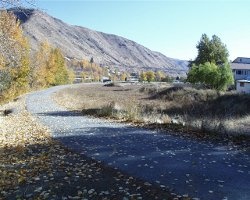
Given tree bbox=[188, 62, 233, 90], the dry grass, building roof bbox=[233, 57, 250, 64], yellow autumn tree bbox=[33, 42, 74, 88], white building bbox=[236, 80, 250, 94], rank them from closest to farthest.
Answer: the dry grass
white building bbox=[236, 80, 250, 94]
yellow autumn tree bbox=[33, 42, 74, 88]
tree bbox=[188, 62, 233, 90]
building roof bbox=[233, 57, 250, 64]

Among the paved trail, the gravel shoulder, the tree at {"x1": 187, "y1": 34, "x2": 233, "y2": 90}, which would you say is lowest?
the paved trail

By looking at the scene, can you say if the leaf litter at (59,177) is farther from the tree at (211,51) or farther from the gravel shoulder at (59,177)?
the tree at (211,51)

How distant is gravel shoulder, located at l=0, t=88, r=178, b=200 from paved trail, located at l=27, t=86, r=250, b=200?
1.66 ft

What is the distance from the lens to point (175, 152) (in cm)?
1312

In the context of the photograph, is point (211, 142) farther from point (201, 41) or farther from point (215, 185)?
point (201, 41)

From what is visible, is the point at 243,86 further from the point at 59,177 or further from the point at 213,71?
the point at 59,177

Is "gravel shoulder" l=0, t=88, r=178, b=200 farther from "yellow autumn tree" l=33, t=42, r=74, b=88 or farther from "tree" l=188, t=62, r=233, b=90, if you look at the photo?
"tree" l=188, t=62, r=233, b=90

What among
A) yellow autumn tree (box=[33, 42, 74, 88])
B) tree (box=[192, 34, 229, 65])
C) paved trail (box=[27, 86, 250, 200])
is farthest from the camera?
tree (box=[192, 34, 229, 65])

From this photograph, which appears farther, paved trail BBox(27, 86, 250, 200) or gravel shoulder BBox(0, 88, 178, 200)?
paved trail BBox(27, 86, 250, 200)

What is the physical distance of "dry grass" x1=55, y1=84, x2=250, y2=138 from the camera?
18295 mm

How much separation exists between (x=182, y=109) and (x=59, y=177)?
2849 centimetres

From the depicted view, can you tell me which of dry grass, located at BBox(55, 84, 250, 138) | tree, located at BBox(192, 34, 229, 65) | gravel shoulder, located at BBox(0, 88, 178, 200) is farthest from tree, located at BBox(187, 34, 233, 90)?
gravel shoulder, located at BBox(0, 88, 178, 200)

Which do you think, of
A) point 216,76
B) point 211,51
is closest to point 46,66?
point 216,76

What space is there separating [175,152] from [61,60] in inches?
2956
